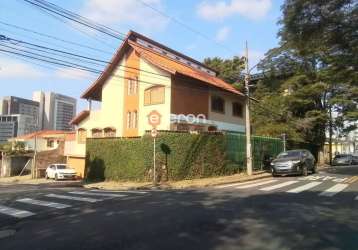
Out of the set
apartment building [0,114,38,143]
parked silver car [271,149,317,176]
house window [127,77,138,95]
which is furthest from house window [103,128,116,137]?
apartment building [0,114,38,143]

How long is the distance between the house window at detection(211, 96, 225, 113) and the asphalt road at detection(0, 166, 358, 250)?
2105cm

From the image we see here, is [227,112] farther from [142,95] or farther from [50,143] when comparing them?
[50,143]

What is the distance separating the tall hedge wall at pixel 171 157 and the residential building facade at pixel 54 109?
43.1 metres

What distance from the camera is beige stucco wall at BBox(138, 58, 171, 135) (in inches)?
1190

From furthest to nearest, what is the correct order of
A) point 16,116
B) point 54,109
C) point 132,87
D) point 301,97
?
point 16,116 < point 54,109 < point 301,97 < point 132,87

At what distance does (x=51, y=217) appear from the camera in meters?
11.8

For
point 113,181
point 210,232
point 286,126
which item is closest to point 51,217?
point 210,232

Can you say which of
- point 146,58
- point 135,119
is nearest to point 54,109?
point 135,119

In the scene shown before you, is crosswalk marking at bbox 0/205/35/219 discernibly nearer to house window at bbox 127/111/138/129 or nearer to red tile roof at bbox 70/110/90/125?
house window at bbox 127/111/138/129

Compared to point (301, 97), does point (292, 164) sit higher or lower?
lower

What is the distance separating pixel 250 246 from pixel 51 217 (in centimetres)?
632

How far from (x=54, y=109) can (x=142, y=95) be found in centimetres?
4382

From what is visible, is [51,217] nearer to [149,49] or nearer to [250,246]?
[250,246]

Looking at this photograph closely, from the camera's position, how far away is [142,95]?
32469mm
